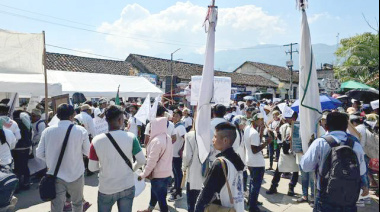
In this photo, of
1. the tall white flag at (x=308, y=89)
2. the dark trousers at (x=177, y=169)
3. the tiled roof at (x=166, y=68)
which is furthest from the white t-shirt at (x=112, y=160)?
the tiled roof at (x=166, y=68)

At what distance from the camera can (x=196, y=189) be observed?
4180 millimetres

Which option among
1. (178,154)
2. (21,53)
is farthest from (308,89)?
(21,53)

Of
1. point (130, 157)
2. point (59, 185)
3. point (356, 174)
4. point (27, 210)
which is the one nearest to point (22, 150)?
point (27, 210)

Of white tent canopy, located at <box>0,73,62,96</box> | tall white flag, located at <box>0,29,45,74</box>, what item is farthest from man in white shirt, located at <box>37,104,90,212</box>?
white tent canopy, located at <box>0,73,62,96</box>

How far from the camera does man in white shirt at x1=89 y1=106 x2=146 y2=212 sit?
3131 mm

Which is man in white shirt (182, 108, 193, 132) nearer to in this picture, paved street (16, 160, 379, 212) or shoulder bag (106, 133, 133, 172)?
paved street (16, 160, 379, 212)

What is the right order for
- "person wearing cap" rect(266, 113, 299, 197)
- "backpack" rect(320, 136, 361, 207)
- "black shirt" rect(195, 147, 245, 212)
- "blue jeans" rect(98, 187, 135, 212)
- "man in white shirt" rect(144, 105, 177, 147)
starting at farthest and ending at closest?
"person wearing cap" rect(266, 113, 299, 197), "man in white shirt" rect(144, 105, 177, 147), "blue jeans" rect(98, 187, 135, 212), "backpack" rect(320, 136, 361, 207), "black shirt" rect(195, 147, 245, 212)

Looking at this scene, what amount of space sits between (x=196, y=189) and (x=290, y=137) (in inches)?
105

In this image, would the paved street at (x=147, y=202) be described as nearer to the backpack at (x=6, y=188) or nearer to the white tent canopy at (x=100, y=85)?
the backpack at (x=6, y=188)

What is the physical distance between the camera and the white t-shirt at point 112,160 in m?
3.12

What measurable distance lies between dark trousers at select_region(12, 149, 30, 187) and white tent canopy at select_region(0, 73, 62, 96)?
137 cm

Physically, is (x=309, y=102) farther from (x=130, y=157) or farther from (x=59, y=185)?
(x=59, y=185)

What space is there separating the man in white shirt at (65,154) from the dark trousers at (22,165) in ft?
9.54

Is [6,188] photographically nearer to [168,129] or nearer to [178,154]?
[168,129]
